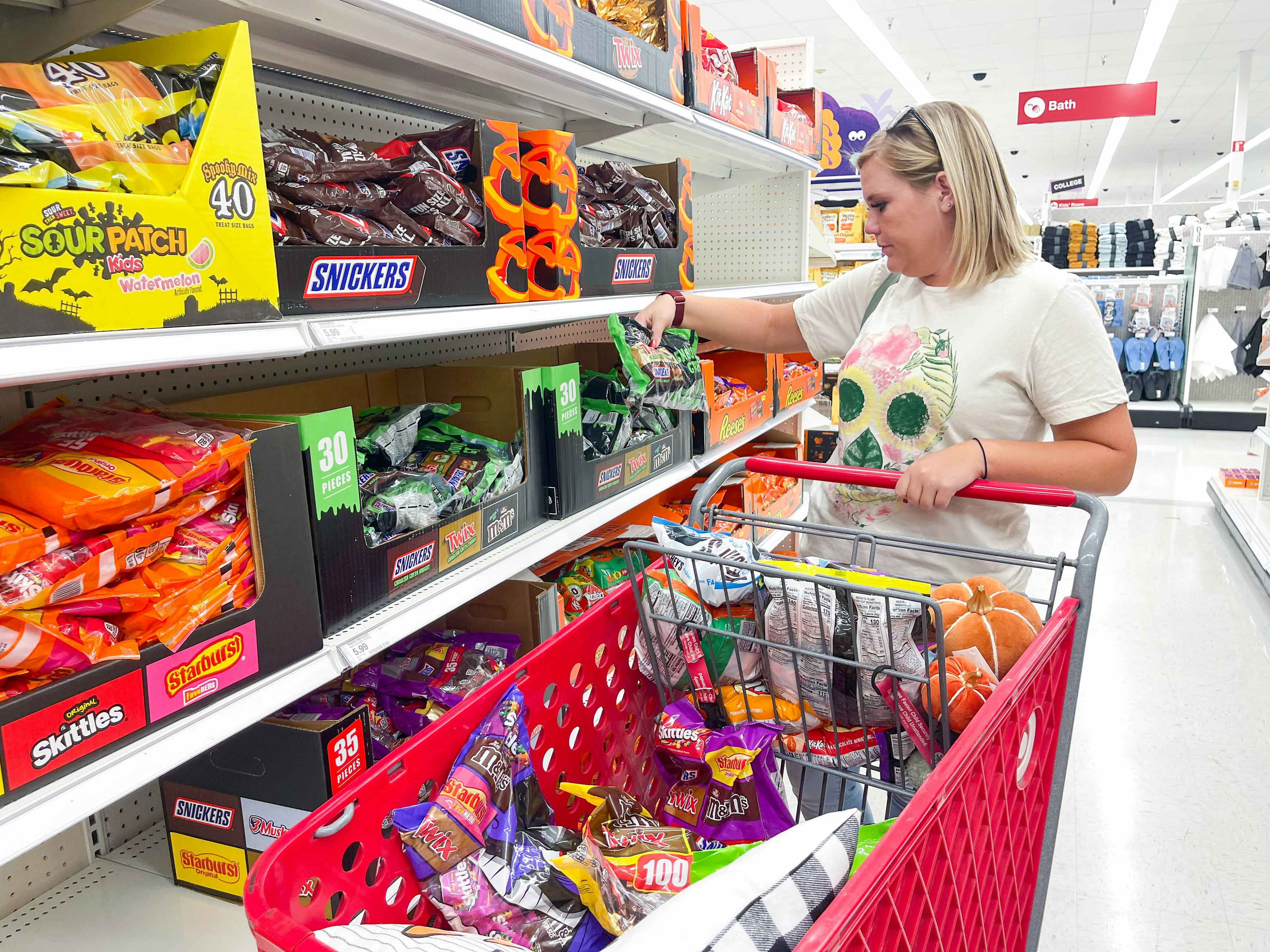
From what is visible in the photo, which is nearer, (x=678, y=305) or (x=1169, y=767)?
(x=678, y=305)

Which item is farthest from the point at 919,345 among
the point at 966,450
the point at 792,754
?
the point at 792,754

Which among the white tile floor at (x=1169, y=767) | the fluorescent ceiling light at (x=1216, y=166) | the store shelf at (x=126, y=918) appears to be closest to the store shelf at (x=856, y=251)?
the white tile floor at (x=1169, y=767)

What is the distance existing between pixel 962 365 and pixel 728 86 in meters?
1.27

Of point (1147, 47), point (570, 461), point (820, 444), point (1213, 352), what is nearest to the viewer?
point (570, 461)

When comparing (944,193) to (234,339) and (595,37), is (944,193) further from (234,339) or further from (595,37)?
(234,339)

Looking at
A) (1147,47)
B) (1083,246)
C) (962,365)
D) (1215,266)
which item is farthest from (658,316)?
(1147,47)

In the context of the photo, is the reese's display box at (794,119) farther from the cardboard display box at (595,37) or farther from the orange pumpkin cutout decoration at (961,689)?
the orange pumpkin cutout decoration at (961,689)

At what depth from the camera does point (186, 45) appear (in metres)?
1.04

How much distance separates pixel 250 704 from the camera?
104 centimetres

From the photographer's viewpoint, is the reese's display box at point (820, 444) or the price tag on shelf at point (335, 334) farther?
the reese's display box at point (820, 444)

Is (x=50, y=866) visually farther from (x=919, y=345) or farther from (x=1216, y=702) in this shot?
(x=1216, y=702)

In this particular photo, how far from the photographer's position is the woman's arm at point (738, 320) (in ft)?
6.44

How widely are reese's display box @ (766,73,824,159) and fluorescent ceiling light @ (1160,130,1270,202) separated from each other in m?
9.52

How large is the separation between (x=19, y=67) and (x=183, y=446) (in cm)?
42
